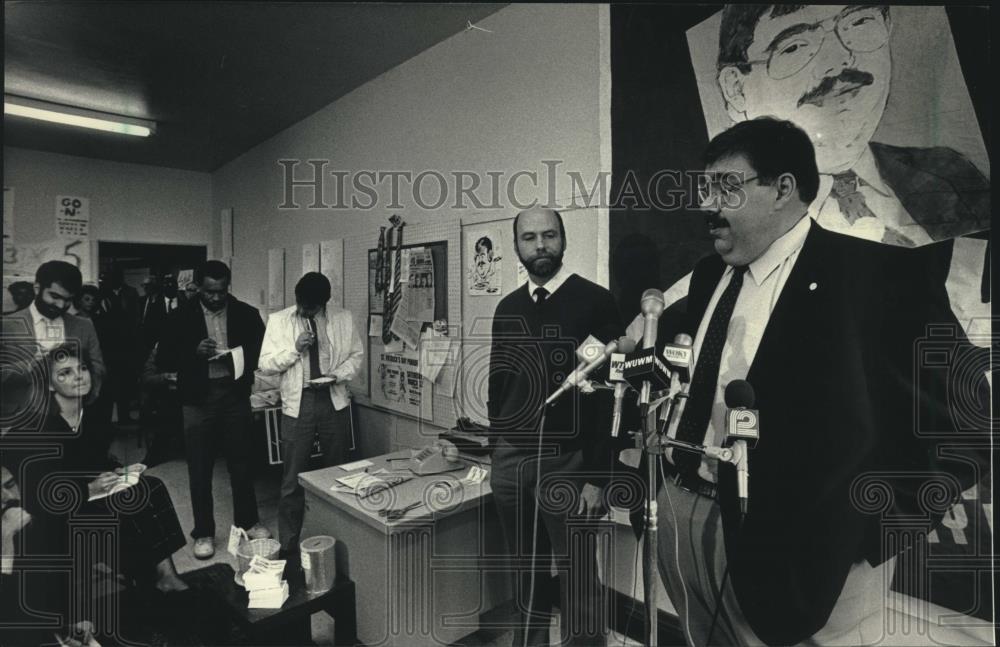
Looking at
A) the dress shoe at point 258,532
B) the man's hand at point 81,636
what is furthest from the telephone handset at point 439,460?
the man's hand at point 81,636

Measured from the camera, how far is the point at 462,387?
1441 millimetres

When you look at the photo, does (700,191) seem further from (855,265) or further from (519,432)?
(519,432)

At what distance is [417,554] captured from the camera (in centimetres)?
142

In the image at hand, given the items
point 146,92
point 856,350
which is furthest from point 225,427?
point 856,350

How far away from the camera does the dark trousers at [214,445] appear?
143cm

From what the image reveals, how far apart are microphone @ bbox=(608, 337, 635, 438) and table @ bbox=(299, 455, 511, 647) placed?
40 cm

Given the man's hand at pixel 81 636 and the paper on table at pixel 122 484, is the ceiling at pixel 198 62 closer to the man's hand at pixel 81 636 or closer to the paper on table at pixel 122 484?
the paper on table at pixel 122 484

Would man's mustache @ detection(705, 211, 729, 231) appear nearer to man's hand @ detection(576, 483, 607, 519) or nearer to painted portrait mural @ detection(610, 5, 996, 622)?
painted portrait mural @ detection(610, 5, 996, 622)

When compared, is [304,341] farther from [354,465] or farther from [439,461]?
[439,461]

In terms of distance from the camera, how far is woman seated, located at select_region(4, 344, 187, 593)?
1416 mm

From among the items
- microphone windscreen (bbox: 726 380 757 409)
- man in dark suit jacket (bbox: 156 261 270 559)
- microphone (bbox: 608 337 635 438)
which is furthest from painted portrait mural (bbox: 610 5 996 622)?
man in dark suit jacket (bbox: 156 261 270 559)

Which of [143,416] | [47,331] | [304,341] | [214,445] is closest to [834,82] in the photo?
[304,341]

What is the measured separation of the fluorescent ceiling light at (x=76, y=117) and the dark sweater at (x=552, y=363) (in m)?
1.13

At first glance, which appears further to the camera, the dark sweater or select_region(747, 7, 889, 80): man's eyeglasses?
the dark sweater
